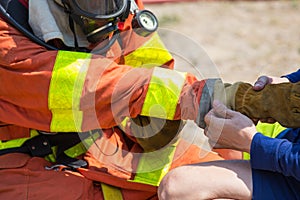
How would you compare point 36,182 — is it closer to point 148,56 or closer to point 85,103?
point 85,103

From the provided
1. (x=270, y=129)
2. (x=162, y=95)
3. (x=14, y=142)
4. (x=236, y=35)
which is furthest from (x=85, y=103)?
(x=236, y=35)

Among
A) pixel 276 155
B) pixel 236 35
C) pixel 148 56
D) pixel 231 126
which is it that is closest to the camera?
pixel 276 155

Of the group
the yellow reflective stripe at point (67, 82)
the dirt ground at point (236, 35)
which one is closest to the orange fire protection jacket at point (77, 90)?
the yellow reflective stripe at point (67, 82)

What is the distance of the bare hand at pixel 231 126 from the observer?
2.22 meters

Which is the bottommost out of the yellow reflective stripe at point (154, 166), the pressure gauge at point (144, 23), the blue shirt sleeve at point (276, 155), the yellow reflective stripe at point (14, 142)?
the yellow reflective stripe at point (154, 166)

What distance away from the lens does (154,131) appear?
244cm

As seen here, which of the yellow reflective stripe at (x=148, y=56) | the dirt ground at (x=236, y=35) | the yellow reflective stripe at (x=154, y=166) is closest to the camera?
the yellow reflective stripe at (x=154, y=166)

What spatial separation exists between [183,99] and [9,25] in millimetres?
638

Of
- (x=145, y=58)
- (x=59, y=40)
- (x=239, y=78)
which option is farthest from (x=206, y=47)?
(x=59, y=40)

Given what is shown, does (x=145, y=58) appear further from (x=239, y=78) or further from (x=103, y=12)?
(x=239, y=78)

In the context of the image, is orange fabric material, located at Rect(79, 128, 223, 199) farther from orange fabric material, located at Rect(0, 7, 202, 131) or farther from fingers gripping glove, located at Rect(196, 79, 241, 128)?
fingers gripping glove, located at Rect(196, 79, 241, 128)

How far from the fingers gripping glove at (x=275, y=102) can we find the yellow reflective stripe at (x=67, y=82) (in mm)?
533

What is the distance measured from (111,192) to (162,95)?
449 mm

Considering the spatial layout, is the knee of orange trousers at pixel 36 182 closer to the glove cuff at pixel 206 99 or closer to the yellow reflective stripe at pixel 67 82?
the yellow reflective stripe at pixel 67 82
